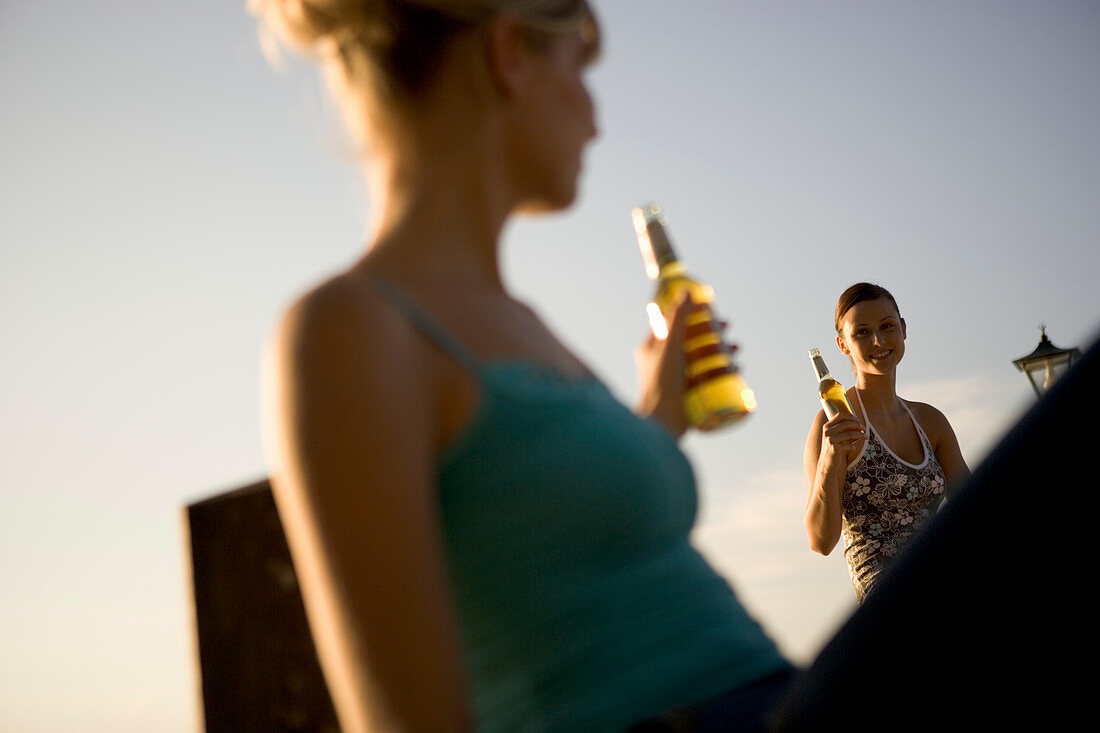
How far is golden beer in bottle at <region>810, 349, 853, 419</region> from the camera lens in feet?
8.81

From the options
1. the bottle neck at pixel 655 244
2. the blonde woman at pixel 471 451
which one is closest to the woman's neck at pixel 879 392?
the bottle neck at pixel 655 244

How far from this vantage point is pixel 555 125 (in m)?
1.08

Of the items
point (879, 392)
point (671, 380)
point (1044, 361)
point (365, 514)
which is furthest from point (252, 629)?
point (1044, 361)

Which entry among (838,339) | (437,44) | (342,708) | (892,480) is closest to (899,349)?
(838,339)

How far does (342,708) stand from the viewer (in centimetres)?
78

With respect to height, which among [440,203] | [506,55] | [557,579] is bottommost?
[557,579]

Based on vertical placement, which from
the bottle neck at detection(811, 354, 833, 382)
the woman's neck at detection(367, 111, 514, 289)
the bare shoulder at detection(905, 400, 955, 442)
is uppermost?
the woman's neck at detection(367, 111, 514, 289)

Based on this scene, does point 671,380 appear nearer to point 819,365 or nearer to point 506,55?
point 506,55

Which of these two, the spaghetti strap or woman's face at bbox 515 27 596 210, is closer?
the spaghetti strap

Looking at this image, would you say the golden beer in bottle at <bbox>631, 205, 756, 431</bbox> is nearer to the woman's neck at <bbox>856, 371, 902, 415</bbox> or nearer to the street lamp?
the woman's neck at <bbox>856, 371, 902, 415</bbox>

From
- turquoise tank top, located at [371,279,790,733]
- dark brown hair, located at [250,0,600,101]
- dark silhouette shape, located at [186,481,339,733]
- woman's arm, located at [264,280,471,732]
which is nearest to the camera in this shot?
woman's arm, located at [264,280,471,732]

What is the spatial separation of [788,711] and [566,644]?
0.20m

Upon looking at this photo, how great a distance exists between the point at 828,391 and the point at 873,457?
12.7 inches

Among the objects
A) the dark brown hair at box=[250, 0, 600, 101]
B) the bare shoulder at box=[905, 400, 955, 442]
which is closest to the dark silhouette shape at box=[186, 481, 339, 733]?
the dark brown hair at box=[250, 0, 600, 101]
